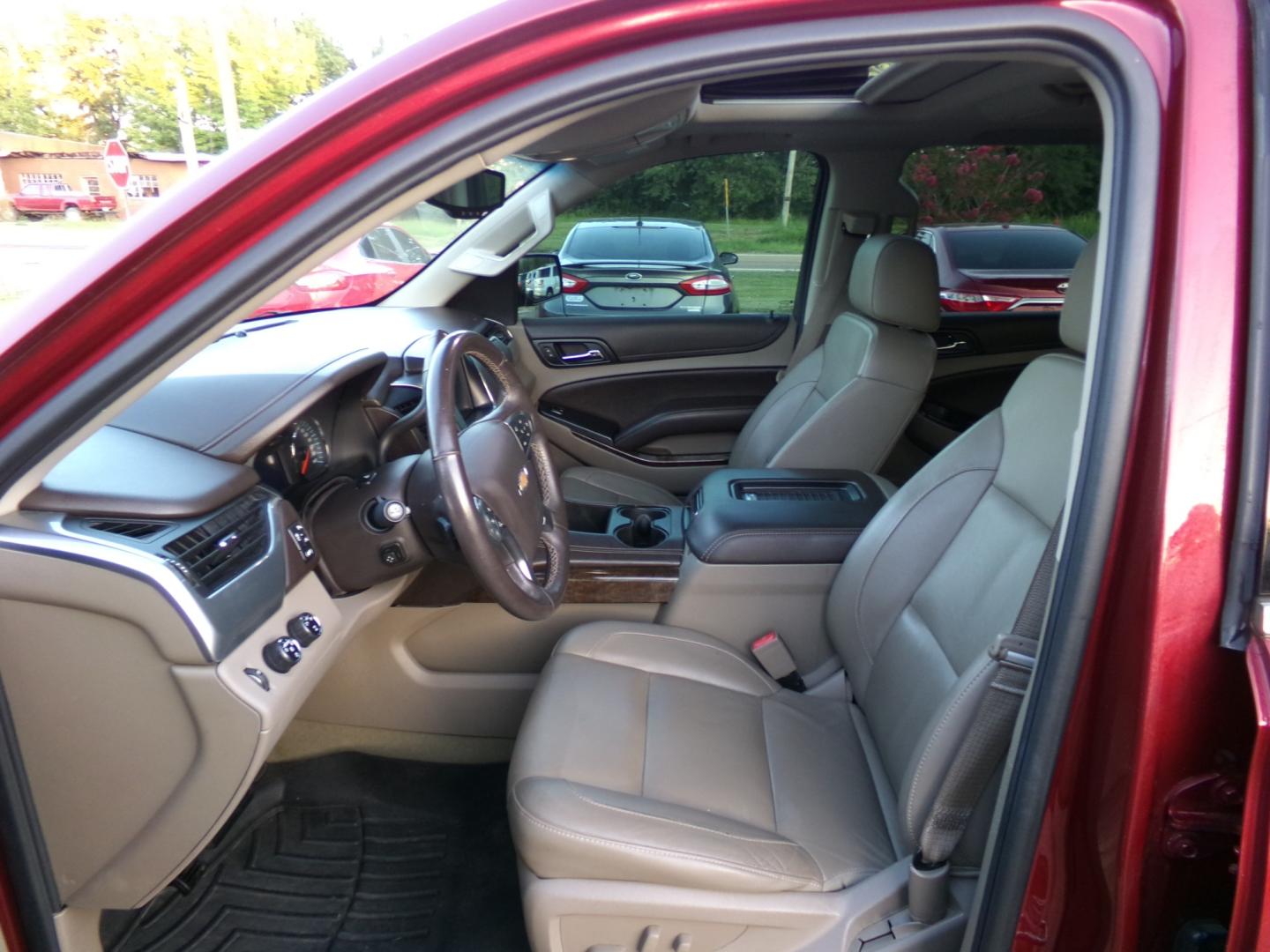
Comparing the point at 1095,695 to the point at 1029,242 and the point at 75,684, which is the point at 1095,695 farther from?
the point at 1029,242

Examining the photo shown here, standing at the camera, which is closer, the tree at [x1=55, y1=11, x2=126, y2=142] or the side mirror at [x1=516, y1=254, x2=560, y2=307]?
the side mirror at [x1=516, y1=254, x2=560, y2=307]

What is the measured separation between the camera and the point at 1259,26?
0.80m

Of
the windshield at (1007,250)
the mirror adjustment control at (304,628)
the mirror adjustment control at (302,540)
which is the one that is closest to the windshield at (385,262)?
the mirror adjustment control at (302,540)

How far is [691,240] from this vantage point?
3471mm

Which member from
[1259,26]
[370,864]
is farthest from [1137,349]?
[370,864]

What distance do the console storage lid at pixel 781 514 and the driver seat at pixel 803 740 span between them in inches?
6.2

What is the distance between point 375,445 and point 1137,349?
1.38m

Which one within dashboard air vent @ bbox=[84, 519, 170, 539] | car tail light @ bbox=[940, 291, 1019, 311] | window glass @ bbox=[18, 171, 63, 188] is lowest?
car tail light @ bbox=[940, 291, 1019, 311]

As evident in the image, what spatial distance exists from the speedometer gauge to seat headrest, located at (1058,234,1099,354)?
1.29 m

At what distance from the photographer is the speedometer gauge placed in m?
1.64

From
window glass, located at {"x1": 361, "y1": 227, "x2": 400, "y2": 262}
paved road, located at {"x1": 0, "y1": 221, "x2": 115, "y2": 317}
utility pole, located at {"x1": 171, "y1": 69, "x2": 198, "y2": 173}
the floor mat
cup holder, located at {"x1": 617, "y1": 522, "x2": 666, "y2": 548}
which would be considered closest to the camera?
paved road, located at {"x1": 0, "y1": 221, "x2": 115, "y2": 317}

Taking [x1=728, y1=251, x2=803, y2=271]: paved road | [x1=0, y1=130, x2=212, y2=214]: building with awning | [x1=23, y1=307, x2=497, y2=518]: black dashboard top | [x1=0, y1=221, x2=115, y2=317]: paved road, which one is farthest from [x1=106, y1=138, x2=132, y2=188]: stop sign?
[x1=728, y1=251, x2=803, y2=271]: paved road

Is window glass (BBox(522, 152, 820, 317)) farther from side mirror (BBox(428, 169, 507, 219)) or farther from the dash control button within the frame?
the dash control button

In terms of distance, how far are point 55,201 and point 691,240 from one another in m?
Answer: 2.20
